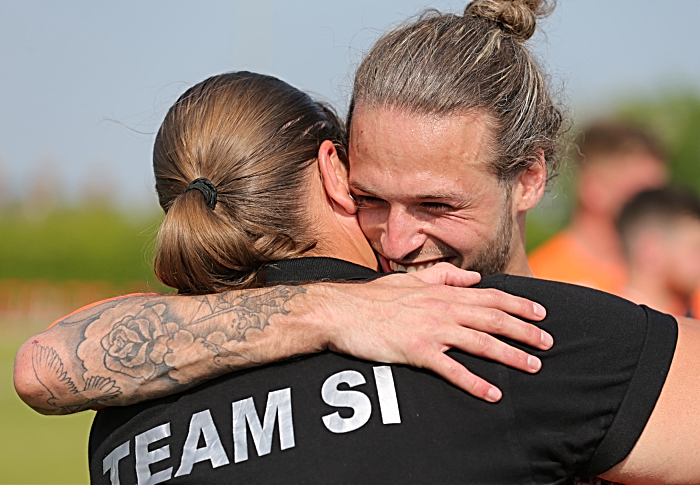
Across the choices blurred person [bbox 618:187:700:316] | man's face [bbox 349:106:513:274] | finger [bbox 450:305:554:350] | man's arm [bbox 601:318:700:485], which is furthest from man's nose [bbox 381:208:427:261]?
blurred person [bbox 618:187:700:316]

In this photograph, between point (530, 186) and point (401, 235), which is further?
point (530, 186)

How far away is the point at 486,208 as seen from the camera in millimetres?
2564

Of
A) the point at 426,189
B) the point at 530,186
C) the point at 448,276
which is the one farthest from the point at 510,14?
the point at 448,276

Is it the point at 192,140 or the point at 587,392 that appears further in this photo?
the point at 192,140

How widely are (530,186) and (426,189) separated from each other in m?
0.54

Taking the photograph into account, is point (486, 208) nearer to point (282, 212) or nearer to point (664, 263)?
point (282, 212)

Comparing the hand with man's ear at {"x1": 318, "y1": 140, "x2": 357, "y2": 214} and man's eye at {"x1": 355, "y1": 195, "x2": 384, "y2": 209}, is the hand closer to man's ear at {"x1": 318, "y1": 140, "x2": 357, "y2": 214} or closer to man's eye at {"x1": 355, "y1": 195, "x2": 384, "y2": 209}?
man's ear at {"x1": 318, "y1": 140, "x2": 357, "y2": 214}

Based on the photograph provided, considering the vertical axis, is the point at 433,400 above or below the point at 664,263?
above

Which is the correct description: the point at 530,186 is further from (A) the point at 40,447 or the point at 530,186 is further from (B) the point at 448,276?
(A) the point at 40,447

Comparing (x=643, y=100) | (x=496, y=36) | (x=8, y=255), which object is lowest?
(x=8, y=255)

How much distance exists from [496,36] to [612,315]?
1363 millimetres

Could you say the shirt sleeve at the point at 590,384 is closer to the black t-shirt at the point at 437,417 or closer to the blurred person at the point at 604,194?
the black t-shirt at the point at 437,417

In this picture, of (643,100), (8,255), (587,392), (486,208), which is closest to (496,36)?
(486,208)

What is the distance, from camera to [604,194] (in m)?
8.60
